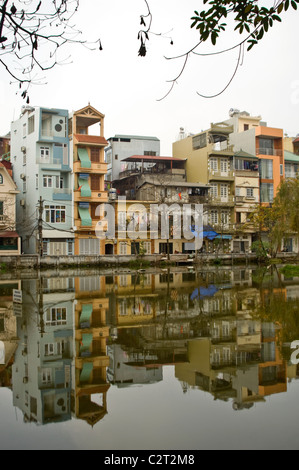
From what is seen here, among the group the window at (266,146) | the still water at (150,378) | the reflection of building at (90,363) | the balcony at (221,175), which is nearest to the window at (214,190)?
the balcony at (221,175)

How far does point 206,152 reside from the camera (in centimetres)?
5309

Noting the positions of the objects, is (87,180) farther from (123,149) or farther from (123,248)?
(123,149)

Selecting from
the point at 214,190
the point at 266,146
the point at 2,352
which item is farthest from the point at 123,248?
the point at 2,352

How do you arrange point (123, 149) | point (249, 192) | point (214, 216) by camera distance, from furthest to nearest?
point (123, 149) < point (249, 192) < point (214, 216)

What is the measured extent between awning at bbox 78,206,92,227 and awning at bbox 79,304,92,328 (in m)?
28.8

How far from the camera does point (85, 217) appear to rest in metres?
44.1

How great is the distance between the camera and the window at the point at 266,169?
5556 centimetres

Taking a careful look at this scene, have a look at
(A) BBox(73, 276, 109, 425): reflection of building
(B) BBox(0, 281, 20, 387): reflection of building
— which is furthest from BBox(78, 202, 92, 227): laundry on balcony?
(A) BBox(73, 276, 109, 425): reflection of building

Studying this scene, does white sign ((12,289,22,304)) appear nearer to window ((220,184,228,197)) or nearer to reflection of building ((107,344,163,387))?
reflection of building ((107,344,163,387))

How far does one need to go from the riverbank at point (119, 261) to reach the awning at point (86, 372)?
2686cm

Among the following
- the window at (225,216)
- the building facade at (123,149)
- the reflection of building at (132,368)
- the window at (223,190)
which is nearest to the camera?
the reflection of building at (132,368)

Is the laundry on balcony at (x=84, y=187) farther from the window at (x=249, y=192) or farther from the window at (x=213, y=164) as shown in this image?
the window at (x=249, y=192)

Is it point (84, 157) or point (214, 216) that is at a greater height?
point (84, 157)

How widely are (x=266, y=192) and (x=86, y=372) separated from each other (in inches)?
2002
